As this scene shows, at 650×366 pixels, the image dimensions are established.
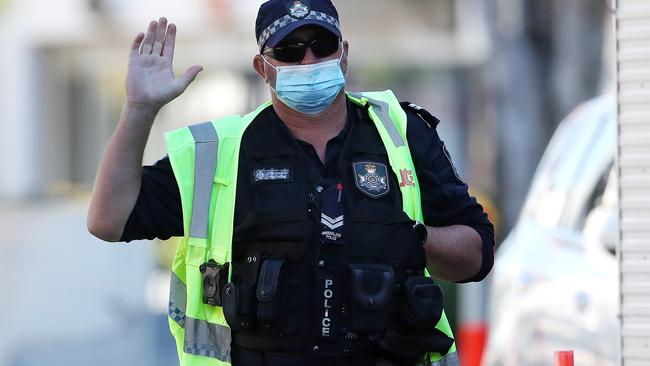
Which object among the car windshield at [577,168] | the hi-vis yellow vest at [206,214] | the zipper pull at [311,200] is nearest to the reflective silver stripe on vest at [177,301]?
the hi-vis yellow vest at [206,214]

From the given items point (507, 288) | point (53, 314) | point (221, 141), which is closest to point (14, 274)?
point (53, 314)

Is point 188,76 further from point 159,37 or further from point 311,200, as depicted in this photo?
point 311,200

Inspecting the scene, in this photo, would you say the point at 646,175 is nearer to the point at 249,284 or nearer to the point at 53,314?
the point at 249,284

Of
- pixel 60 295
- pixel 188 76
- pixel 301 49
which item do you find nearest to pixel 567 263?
pixel 301 49

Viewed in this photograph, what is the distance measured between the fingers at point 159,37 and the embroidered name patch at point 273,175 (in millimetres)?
435

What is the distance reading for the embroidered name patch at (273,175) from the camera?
4.22 meters

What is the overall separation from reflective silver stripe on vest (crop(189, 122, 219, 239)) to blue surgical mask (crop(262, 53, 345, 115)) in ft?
0.77

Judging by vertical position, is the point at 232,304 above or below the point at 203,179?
below

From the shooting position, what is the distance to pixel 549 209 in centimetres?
718

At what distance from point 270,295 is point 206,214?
31 cm

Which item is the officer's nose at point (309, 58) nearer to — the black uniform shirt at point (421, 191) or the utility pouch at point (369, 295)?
the black uniform shirt at point (421, 191)

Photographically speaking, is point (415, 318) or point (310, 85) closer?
point (415, 318)

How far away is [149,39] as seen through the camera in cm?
429

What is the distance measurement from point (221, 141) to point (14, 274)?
4932 millimetres
